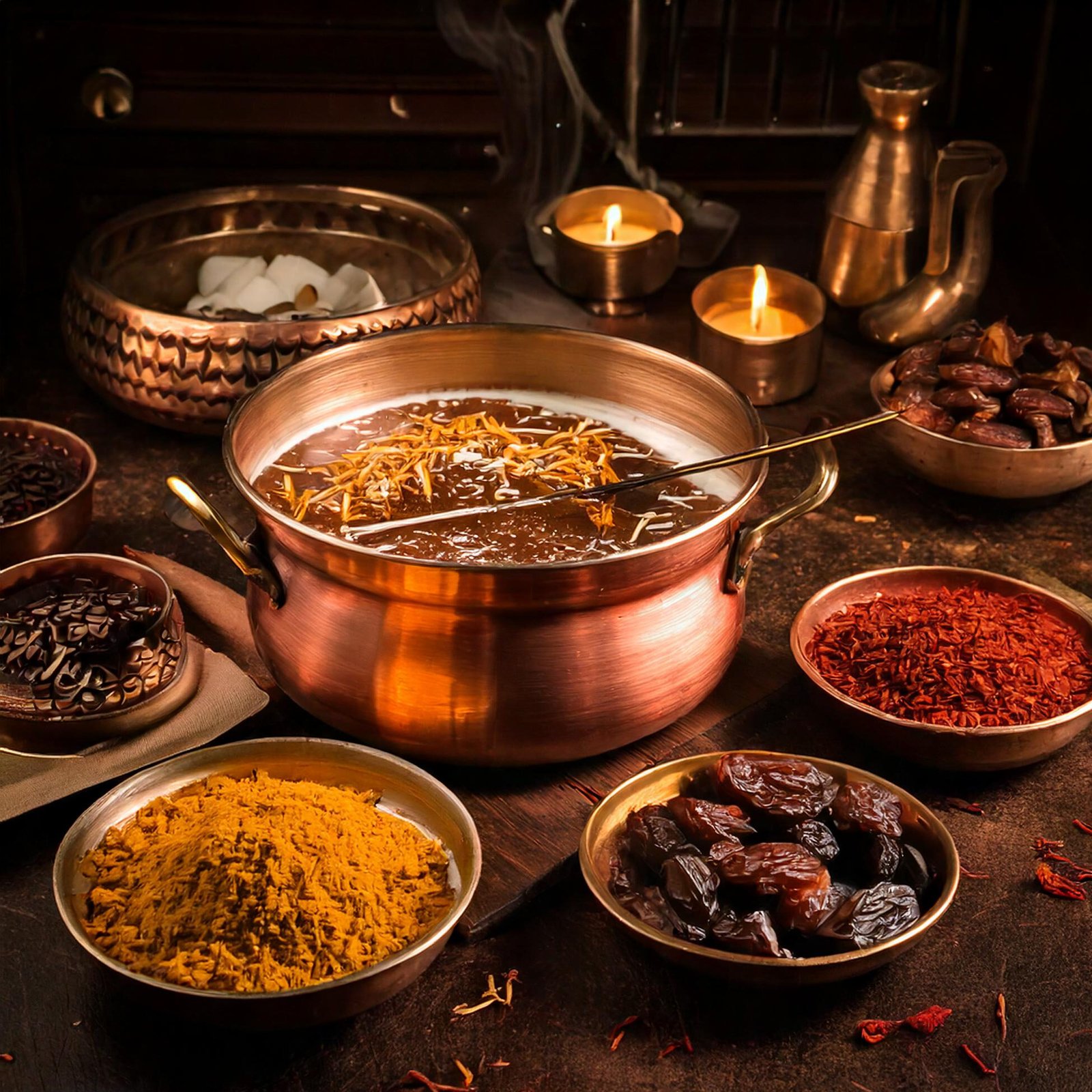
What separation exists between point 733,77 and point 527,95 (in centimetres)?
47

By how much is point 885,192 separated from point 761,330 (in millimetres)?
405

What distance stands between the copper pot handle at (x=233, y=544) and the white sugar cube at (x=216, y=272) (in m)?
1.10

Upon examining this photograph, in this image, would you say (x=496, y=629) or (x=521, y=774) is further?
(x=521, y=774)

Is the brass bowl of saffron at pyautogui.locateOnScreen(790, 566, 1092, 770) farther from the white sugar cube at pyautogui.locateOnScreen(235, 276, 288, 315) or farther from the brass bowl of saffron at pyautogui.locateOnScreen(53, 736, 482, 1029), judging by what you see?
the white sugar cube at pyautogui.locateOnScreen(235, 276, 288, 315)

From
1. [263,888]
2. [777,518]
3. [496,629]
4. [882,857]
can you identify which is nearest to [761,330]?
[777,518]

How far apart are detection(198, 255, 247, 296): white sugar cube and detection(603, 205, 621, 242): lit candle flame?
2.49 ft

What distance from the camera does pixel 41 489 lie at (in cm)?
202

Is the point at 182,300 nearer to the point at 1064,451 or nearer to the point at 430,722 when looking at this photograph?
the point at 430,722

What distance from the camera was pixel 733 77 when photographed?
9.86 ft

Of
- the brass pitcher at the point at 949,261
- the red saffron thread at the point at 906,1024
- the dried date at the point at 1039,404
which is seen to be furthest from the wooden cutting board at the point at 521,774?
the brass pitcher at the point at 949,261

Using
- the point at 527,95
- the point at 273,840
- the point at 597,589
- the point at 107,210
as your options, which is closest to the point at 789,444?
the point at 597,589

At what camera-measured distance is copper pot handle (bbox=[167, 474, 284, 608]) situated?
1.52 meters

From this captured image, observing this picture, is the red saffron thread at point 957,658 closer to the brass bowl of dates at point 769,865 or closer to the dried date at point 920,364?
the brass bowl of dates at point 769,865

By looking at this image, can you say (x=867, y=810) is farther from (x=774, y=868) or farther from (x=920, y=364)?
(x=920, y=364)
